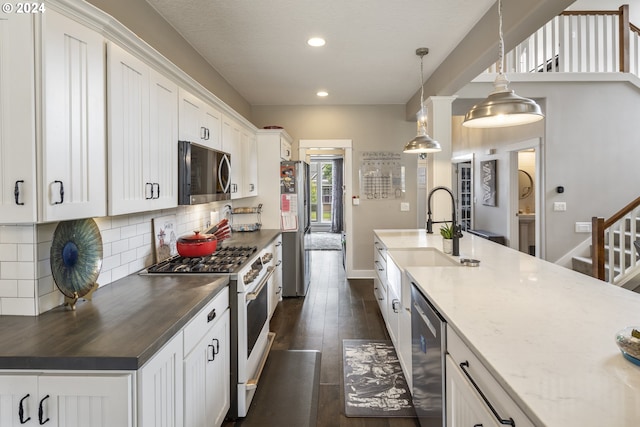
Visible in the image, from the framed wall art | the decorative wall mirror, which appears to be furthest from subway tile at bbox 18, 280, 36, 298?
the decorative wall mirror

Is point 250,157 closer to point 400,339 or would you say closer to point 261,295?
point 261,295

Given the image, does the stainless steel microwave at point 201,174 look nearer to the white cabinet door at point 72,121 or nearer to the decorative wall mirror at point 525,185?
the white cabinet door at point 72,121

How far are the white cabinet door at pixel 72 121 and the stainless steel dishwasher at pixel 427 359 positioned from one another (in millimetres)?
1551

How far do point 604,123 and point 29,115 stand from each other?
5857 mm

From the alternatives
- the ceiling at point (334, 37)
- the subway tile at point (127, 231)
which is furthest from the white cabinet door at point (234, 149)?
the subway tile at point (127, 231)

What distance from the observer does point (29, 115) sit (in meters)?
1.25

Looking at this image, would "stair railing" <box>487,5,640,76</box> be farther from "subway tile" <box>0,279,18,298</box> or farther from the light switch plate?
"subway tile" <box>0,279,18,298</box>

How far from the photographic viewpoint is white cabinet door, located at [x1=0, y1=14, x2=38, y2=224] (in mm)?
1238

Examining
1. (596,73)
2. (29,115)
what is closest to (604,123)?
(596,73)

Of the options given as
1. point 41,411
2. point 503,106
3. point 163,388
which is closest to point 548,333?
point 503,106

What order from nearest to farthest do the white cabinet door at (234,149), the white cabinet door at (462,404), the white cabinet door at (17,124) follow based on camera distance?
the white cabinet door at (462,404)
the white cabinet door at (17,124)
the white cabinet door at (234,149)

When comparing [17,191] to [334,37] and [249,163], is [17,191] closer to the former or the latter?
[334,37]

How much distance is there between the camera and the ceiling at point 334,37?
2.62 m

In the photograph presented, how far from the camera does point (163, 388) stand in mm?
1327
